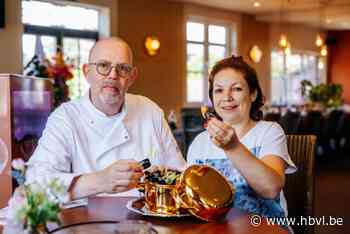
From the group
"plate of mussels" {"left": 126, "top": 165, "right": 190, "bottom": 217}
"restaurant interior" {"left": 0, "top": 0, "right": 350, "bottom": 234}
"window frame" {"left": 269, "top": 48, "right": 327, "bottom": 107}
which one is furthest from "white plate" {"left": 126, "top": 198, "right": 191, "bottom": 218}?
"window frame" {"left": 269, "top": 48, "right": 327, "bottom": 107}

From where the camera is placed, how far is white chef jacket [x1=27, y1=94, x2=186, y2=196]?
1803 millimetres

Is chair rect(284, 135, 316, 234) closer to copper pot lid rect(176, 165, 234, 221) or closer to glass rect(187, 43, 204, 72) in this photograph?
copper pot lid rect(176, 165, 234, 221)

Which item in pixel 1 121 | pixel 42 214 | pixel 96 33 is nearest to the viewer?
pixel 42 214

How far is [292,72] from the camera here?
1216cm

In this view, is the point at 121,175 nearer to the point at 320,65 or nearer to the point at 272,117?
the point at 272,117

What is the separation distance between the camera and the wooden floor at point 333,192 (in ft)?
14.2

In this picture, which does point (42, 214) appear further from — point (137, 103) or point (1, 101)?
point (1, 101)

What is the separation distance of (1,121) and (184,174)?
4.12 ft

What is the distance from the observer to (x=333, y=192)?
19.5ft

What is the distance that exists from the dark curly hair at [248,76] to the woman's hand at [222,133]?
15.4 inches

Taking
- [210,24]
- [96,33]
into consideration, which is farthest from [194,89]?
[96,33]

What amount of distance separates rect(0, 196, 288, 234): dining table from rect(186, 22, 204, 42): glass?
305 inches

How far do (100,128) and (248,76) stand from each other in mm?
614

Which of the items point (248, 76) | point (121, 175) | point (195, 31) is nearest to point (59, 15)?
point (195, 31)
